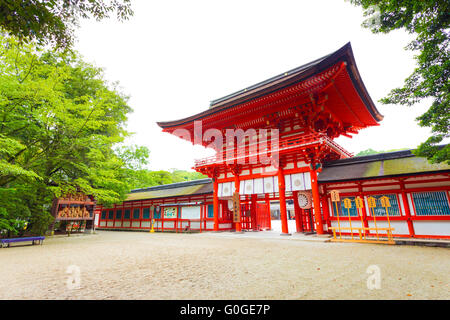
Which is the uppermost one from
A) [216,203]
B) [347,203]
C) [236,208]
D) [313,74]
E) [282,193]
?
[313,74]

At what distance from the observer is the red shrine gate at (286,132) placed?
11008 millimetres

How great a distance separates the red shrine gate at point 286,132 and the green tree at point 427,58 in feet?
7.11

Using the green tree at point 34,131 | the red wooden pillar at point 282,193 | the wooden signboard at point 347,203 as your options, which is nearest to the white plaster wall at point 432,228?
the wooden signboard at point 347,203

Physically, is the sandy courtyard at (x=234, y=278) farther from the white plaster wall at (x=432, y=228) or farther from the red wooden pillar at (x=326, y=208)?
the red wooden pillar at (x=326, y=208)

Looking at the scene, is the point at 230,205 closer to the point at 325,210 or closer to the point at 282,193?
the point at 282,193

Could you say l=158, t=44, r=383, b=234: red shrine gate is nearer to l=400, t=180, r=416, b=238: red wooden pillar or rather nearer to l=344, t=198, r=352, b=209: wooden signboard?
l=344, t=198, r=352, b=209: wooden signboard

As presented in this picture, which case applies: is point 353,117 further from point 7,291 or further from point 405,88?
point 7,291

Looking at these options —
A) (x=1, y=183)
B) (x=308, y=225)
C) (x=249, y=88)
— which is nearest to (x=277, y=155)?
(x=308, y=225)

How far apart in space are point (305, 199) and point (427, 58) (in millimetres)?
8253

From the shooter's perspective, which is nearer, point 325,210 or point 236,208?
point 325,210

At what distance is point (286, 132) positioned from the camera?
45.0 ft

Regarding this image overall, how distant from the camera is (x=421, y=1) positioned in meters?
5.83

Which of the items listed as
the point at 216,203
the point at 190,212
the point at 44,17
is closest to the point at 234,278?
the point at 44,17
